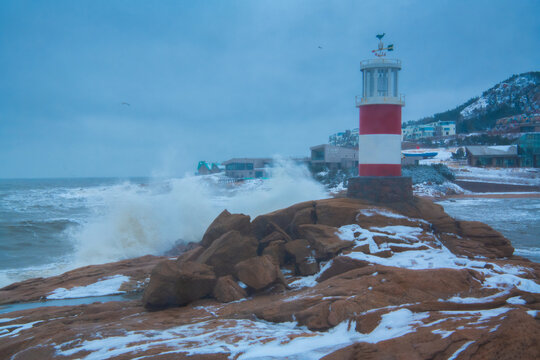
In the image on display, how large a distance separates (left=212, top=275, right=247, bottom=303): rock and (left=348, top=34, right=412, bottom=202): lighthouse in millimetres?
4012

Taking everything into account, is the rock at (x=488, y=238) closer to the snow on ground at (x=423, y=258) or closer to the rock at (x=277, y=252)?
the snow on ground at (x=423, y=258)

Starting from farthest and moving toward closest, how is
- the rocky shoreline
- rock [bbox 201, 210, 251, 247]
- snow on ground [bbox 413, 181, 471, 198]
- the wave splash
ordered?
snow on ground [bbox 413, 181, 471, 198] → the wave splash → rock [bbox 201, 210, 251, 247] → the rocky shoreline

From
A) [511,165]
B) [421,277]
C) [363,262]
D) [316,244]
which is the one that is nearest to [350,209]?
[316,244]

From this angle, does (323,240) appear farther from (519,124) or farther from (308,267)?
(519,124)

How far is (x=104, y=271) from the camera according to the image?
9203 mm

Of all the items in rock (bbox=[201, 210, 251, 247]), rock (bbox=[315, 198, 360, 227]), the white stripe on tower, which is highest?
the white stripe on tower

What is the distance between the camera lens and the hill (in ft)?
254

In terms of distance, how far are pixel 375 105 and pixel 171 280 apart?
579 cm

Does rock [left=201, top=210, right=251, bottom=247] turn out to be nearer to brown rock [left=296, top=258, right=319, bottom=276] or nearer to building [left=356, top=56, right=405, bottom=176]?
brown rock [left=296, top=258, right=319, bottom=276]

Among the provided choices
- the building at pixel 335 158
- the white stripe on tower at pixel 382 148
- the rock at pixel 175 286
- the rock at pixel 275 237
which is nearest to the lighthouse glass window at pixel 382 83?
the white stripe on tower at pixel 382 148

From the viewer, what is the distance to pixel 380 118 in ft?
29.7

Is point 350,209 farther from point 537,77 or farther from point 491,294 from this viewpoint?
point 537,77

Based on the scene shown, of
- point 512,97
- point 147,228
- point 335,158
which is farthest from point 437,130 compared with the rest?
point 147,228

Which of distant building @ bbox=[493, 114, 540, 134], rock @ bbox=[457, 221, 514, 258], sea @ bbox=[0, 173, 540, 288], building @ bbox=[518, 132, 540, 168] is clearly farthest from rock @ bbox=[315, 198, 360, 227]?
distant building @ bbox=[493, 114, 540, 134]
